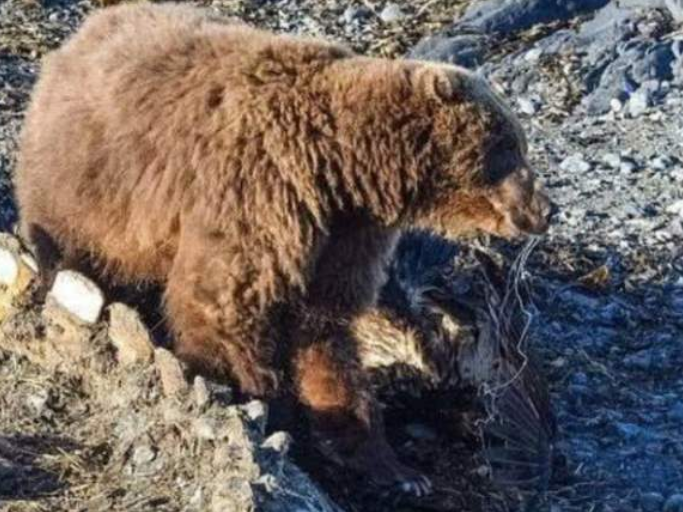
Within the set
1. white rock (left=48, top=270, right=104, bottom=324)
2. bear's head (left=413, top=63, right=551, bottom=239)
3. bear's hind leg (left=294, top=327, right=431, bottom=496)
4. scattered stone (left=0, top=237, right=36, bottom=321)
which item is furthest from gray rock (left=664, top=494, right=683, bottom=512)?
scattered stone (left=0, top=237, right=36, bottom=321)

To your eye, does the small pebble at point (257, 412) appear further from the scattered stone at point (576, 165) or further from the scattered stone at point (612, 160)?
the scattered stone at point (612, 160)

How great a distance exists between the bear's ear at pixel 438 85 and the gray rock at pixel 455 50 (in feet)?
16.0

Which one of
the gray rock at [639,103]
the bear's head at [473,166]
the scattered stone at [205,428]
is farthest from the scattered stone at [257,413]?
the gray rock at [639,103]

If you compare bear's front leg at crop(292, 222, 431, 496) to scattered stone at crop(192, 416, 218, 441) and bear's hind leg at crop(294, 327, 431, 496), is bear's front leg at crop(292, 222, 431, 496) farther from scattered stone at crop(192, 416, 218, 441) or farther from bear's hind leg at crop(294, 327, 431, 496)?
scattered stone at crop(192, 416, 218, 441)

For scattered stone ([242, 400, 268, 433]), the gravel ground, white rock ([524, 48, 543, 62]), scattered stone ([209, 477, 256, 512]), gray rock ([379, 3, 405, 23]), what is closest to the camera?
scattered stone ([209, 477, 256, 512])

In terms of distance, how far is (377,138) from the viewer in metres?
7.02

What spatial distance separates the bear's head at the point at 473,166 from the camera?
279 inches

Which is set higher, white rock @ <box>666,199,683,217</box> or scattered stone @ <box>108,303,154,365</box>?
scattered stone @ <box>108,303,154,365</box>

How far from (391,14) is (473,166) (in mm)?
5877

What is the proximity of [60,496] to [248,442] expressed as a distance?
2.27 feet

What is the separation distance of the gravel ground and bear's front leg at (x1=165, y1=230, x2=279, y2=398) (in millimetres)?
1380

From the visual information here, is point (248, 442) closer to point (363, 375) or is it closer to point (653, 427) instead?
point (363, 375)

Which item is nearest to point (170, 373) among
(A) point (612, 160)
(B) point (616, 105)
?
(A) point (612, 160)

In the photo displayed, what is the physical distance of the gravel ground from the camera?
26.7 feet
